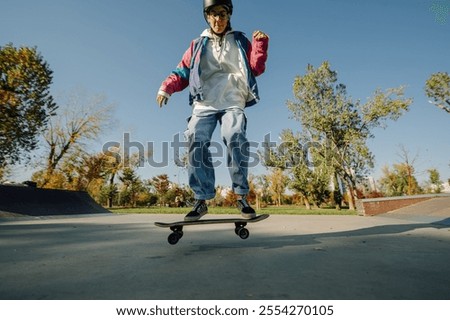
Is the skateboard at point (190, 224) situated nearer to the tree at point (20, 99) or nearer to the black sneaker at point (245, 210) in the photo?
the black sneaker at point (245, 210)

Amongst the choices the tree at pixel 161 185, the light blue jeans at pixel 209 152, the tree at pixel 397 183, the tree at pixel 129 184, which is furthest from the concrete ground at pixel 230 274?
the tree at pixel 397 183

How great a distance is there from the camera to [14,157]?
15.2 metres

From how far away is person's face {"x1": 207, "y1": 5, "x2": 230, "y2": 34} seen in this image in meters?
3.05

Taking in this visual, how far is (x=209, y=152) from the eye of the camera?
3160mm

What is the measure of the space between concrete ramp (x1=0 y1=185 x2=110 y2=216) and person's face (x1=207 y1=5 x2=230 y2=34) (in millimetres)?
9628

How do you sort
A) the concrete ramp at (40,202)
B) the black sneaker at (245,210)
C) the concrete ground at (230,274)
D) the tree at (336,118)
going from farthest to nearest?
the tree at (336,118) → the concrete ramp at (40,202) → the black sneaker at (245,210) → the concrete ground at (230,274)

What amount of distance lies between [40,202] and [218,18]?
36.3 ft

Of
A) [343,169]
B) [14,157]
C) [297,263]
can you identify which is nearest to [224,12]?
[297,263]

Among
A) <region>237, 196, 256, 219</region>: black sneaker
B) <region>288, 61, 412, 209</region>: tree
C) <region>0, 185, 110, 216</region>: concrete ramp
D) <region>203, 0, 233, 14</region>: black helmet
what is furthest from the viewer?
<region>288, 61, 412, 209</region>: tree

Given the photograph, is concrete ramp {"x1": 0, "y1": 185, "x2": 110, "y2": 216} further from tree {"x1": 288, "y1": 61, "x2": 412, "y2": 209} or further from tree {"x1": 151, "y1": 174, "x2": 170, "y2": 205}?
tree {"x1": 151, "y1": 174, "x2": 170, "y2": 205}

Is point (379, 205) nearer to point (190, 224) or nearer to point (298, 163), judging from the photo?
point (190, 224)

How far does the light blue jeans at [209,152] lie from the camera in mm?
2998

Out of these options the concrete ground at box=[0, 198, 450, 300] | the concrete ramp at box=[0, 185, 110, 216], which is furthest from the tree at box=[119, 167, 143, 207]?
the concrete ground at box=[0, 198, 450, 300]

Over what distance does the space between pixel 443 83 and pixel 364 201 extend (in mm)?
18967
